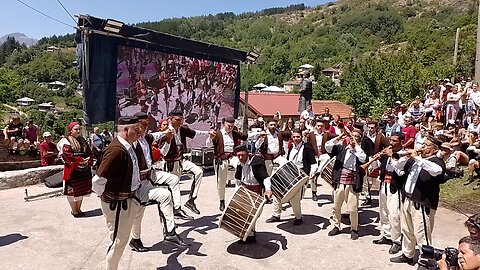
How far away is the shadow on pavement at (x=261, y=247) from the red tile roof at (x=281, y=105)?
22.4 meters

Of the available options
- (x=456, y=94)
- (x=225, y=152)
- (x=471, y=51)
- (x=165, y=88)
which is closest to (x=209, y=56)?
(x=165, y=88)

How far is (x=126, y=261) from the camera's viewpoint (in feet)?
17.8

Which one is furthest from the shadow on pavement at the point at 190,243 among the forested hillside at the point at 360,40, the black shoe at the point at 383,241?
the forested hillside at the point at 360,40

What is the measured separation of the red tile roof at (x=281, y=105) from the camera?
3027cm

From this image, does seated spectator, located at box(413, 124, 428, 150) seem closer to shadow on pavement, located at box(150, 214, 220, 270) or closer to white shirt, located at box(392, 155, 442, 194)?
white shirt, located at box(392, 155, 442, 194)

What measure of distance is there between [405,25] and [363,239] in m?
122

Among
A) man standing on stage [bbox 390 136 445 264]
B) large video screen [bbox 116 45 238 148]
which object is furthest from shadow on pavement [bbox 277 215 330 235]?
large video screen [bbox 116 45 238 148]

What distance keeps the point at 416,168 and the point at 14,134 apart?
10.4 m

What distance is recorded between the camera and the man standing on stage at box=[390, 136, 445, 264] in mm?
4926

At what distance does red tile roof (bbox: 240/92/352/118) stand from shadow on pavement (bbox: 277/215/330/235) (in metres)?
21.3

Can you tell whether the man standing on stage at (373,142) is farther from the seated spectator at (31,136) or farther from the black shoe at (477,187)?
the seated spectator at (31,136)

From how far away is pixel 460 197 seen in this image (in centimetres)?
874

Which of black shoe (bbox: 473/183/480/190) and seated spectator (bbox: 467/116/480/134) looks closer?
black shoe (bbox: 473/183/480/190)

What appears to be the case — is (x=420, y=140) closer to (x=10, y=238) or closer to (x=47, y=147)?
(x=10, y=238)
